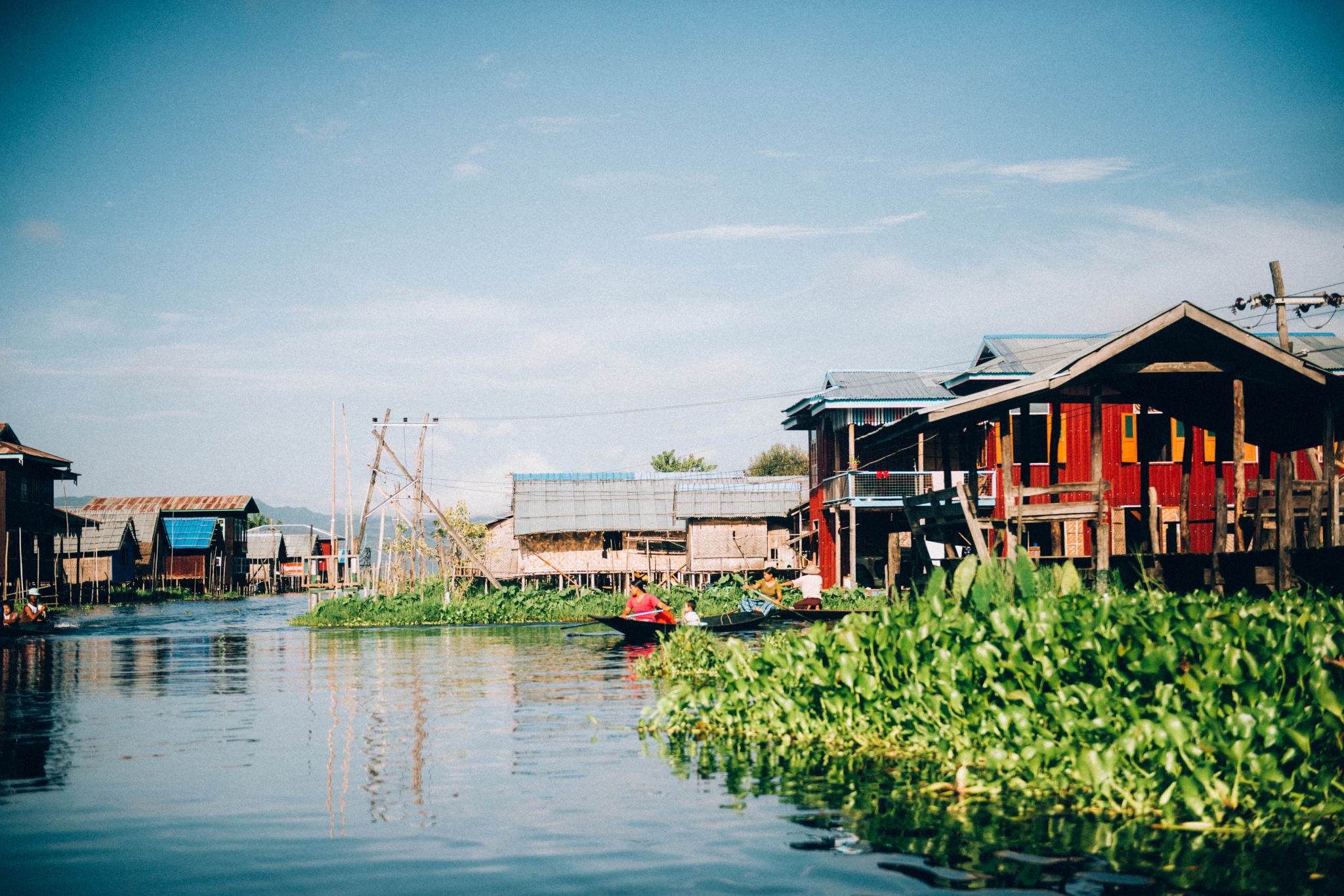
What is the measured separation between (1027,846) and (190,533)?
68.1 metres

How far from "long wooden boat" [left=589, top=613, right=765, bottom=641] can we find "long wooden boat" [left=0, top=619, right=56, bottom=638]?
1723 centimetres

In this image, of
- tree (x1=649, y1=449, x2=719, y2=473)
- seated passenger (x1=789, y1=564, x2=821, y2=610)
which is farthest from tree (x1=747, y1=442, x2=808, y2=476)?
seated passenger (x1=789, y1=564, x2=821, y2=610)

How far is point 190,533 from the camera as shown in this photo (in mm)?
67312

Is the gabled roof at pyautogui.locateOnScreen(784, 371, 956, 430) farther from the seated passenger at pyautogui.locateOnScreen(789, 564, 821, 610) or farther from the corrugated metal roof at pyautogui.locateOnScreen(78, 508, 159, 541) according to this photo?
the corrugated metal roof at pyautogui.locateOnScreen(78, 508, 159, 541)

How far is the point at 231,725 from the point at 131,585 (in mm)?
51307

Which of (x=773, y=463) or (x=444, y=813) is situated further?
(x=773, y=463)

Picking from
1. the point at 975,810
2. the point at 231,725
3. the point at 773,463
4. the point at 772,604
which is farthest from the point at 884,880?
the point at 773,463

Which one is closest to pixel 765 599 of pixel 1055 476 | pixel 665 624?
pixel 665 624

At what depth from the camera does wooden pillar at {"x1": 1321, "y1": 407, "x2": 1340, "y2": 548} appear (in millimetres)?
15062

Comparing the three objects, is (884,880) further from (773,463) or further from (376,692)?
(773,463)

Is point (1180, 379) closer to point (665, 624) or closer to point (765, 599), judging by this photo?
point (665, 624)

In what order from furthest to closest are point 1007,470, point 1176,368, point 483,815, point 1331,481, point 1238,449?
point 1007,470 → point 1238,449 → point 1176,368 → point 1331,481 → point 483,815

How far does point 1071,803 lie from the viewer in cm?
841

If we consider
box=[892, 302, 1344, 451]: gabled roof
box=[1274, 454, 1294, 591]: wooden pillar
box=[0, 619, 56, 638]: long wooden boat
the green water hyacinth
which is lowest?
box=[0, 619, 56, 638]: long wooden boat
